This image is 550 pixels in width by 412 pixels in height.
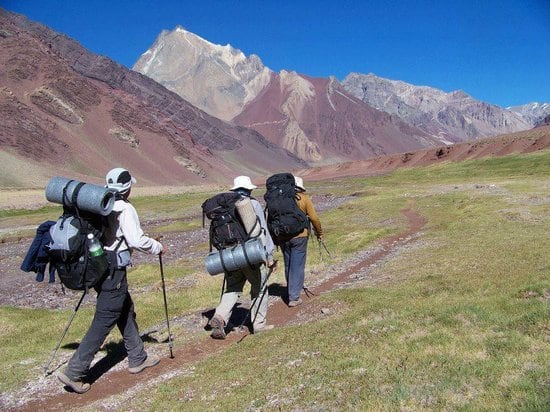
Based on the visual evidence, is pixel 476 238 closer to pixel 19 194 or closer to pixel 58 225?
pixel 58 225

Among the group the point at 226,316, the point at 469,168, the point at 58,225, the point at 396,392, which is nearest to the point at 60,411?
the point at 58,225

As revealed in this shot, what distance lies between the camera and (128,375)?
10.8m

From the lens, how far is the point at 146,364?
35.8ft

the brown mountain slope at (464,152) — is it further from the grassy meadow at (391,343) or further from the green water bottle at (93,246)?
the green water bottle at (93,246)

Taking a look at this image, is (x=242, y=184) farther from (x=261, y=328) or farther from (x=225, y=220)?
(x=261, y=328)

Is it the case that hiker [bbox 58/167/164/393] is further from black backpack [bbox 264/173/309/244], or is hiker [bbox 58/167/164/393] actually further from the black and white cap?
black backpack [bbox 264/173/309/244]

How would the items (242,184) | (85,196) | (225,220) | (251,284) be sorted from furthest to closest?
(251,284) < (242,184) < (225,220) < (85,196)

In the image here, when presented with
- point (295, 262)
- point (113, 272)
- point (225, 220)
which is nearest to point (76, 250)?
point (113, 272)

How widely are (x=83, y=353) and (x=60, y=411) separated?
43.5 inches

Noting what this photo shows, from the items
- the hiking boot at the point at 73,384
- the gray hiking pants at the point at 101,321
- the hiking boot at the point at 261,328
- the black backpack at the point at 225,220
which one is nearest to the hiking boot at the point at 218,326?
the hiking boot at the point at 261,328

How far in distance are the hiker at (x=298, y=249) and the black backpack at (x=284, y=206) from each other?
15.7 inches

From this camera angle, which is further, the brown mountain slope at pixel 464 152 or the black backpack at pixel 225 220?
the brown mountain slope at pixel 464 152

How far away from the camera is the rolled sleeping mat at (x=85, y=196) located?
9.11m

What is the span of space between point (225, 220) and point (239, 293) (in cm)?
204
